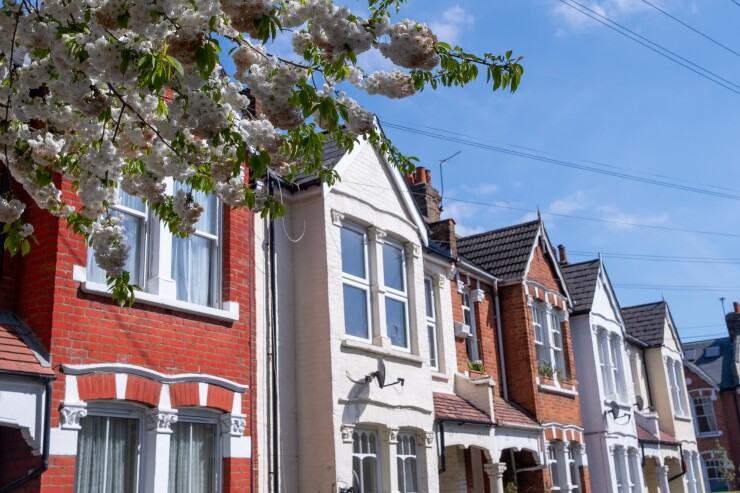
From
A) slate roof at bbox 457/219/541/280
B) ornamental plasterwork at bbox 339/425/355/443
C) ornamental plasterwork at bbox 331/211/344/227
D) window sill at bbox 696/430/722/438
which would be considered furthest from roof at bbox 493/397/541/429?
window sill at bbox 696/430/722/438

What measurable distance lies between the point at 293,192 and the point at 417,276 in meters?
3.33

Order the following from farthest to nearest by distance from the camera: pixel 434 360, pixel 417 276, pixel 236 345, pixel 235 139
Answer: pixel 434 360 < pixel 417 276 < pixel 236 345 < pixel 235 139

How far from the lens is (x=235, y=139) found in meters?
5.86

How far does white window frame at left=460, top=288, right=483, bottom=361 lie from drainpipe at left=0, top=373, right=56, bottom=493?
39.4 feet

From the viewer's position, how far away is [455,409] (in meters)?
16.5

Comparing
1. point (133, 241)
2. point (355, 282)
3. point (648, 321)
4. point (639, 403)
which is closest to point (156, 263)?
point (133, 241)

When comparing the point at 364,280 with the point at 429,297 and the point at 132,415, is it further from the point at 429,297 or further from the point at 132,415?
the point at 132,415

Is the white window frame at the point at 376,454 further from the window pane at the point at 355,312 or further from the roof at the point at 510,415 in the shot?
the roof at the point at 510,415

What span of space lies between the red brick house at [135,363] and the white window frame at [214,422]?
0.01 metres

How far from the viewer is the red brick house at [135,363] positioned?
888 cm

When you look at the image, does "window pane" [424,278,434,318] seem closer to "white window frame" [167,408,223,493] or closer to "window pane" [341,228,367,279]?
"window pane" [341,228,367,279]

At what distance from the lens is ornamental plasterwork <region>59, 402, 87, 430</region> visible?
353 inches

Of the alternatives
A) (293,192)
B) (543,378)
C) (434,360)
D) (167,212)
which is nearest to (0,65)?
(167,212)

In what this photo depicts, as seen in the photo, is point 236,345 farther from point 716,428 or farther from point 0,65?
point 716,428
